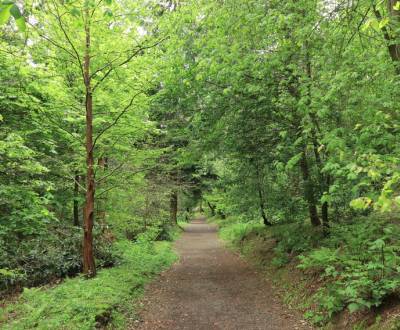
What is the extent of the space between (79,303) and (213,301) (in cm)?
322

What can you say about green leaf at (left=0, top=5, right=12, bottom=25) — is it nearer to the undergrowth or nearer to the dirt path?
the undergrowth

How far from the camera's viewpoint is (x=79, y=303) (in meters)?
6.52

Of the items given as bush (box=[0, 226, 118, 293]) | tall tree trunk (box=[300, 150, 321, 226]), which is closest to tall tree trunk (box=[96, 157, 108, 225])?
bush (box=[0, 226, 118, 293])

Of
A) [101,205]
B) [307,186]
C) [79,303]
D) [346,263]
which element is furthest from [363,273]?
[101,205]

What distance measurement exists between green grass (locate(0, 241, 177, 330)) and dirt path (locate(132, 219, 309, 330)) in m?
0.54

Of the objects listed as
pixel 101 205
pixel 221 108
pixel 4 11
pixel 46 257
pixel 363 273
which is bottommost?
pixel 363 273

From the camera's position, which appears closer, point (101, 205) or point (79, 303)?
point (79, 303)

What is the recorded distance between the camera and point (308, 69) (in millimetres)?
8633

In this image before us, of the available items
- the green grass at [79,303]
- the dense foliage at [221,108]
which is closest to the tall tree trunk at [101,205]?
the dense foliage at [221,108]

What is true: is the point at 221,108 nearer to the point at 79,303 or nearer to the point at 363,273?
the point at 363,273

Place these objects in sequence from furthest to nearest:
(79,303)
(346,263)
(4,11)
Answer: (79,303), (346,263), (4,11)

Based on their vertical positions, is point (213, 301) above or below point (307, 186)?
below

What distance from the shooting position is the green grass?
5.94 m

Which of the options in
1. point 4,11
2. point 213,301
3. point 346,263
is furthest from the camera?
point 213,301
